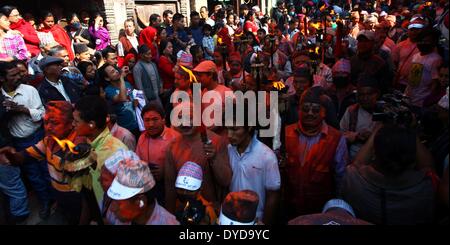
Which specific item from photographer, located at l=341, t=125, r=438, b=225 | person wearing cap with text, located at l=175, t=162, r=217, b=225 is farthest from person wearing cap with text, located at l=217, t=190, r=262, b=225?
photographer, located at l=341, t=125, r=438, b=225

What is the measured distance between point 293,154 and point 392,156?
1.12m

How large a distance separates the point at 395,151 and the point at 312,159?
99 cm

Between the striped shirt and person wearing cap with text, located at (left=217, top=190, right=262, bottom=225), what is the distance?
509 centimetres

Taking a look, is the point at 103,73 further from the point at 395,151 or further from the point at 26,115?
the point at 395,151

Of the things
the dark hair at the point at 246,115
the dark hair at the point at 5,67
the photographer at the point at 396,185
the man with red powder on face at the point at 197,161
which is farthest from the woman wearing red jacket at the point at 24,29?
the photographer at the point at 396,185

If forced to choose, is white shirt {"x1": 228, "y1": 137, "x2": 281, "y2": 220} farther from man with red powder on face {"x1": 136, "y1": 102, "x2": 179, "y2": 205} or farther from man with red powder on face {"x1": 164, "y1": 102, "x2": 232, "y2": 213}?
man with red powder on face {"x1": 136, "y1": 102, "x2": 179, "y2": 205}

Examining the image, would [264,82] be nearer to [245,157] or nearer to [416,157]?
[245,157]

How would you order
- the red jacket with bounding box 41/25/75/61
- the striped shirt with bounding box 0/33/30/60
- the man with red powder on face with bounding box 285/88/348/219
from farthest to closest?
the red jacket with bounding box 41/25/75/61
the striped shirt with bounding box 0/33/30/60
the man with red powder on face with bounding box 285/88/348/219

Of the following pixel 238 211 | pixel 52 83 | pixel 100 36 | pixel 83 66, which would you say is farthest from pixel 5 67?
pixel 100 36

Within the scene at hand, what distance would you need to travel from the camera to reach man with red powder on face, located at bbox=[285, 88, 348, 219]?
301 centimetres

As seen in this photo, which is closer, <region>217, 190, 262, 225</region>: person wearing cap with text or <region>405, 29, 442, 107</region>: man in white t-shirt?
<region>217, 190, 262, 225</region>: person wearing cap with text

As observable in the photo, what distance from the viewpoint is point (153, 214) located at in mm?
2322
